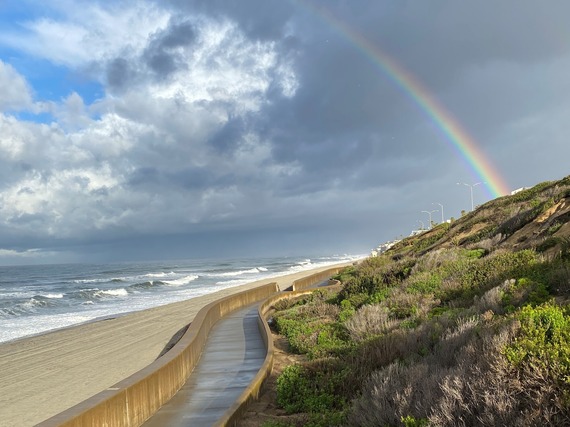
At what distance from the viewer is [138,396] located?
25.3 feet

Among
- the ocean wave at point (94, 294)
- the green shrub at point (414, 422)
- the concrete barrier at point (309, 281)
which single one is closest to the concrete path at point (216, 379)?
the green shrub at point (414, 422)

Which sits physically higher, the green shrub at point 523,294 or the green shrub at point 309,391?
the green shrub at point 523,294

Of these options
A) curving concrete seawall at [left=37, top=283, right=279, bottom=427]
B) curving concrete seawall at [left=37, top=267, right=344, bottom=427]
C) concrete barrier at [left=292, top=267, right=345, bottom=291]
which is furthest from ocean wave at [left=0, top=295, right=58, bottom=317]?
curving concrete seawall at [left=37, top=283, right=279, bottom=427]

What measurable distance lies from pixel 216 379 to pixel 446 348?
5.56 meters

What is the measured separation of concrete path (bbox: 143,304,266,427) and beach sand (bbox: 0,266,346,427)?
3165 millimetres

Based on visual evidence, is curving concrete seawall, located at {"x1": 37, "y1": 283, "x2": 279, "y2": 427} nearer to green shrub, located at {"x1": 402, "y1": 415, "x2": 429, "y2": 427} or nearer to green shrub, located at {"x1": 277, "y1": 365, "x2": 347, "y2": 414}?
green shrub, located at {"x1": 277, "y1": 365, "x2": 347, "y2": 414}

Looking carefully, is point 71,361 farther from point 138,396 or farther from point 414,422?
point 414,422

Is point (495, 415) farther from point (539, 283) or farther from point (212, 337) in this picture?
point (212, 337)

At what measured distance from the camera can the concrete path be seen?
314 inches

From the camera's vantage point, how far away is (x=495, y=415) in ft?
13.5

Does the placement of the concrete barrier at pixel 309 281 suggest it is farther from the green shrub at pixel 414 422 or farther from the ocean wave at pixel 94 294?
the green shrub at pixel 414 422

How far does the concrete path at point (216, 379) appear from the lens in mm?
7980

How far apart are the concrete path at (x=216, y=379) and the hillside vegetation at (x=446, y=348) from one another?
3.54 ft

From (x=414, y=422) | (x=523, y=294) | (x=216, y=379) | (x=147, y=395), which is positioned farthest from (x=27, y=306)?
(x=414, y=422)
